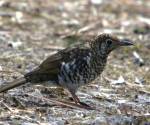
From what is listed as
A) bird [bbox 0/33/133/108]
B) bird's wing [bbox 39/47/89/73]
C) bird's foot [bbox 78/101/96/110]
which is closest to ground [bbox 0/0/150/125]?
bird's foot [bbox 78/101/96/110]

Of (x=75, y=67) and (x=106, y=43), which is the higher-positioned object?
(x=106, y=43)

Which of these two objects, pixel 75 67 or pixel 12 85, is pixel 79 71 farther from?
pixel 12 85

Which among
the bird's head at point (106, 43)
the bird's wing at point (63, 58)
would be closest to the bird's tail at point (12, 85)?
the bird's wing at point (63, 58)

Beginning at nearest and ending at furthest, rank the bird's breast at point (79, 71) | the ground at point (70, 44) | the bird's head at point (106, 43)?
the ground at point (70, 44) < the bird's breast at point (79, 71) < the bird's head at point (106, 43)

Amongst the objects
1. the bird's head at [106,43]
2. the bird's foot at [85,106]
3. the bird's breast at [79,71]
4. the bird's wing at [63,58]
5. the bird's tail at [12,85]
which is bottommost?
the bird's foot at [85,106]

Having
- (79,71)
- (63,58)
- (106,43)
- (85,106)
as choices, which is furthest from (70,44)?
(79,71)

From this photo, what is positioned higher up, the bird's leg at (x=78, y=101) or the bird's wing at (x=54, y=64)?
the bird's wing at (x=54, y=64)

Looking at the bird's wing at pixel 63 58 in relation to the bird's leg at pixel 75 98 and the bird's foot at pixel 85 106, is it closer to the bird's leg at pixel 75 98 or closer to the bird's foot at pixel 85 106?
the bird's leg at pixel 75 98
